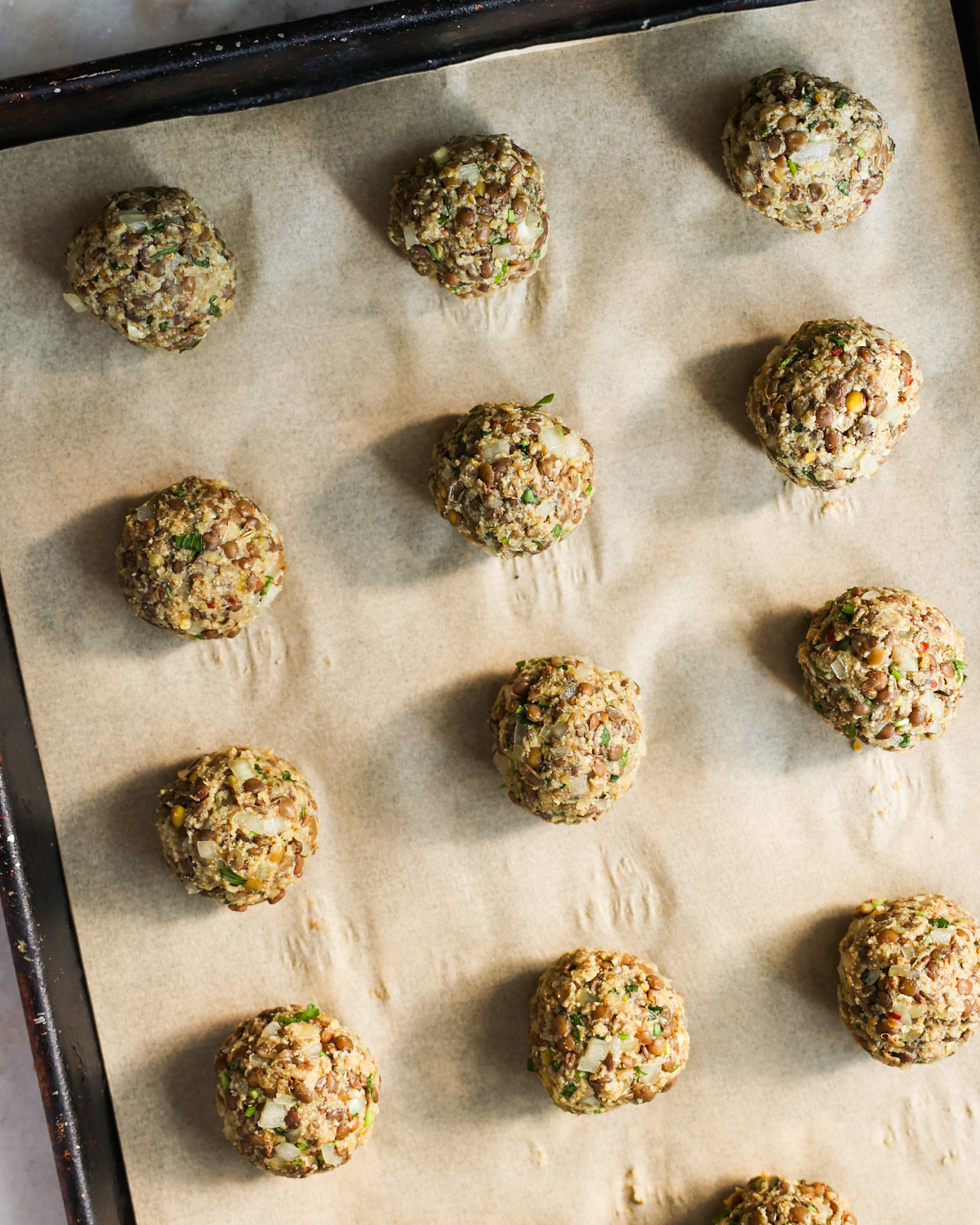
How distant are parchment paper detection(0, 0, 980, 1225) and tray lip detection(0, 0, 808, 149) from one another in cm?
7

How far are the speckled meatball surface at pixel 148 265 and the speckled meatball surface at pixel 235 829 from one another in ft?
3.68

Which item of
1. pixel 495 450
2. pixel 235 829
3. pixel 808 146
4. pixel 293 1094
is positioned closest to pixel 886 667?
pixel 495 450

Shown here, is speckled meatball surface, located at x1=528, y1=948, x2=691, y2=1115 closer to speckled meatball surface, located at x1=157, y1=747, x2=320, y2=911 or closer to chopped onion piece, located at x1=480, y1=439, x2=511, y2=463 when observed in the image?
speckled meatball surface, located at x1=157, y1=747, x2=320, y2=911

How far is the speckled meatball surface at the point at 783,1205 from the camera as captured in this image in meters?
2.75

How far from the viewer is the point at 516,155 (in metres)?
2.78

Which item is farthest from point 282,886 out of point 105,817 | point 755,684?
point 755,684

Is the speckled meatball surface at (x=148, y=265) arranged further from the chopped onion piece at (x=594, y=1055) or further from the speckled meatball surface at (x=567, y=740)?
the chopped onion piece at (x=594, y=1055)

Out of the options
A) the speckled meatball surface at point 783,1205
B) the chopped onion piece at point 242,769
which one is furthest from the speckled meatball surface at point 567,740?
the speckled meatball surface at point 783,1205

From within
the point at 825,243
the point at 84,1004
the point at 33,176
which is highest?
the point at 33,176

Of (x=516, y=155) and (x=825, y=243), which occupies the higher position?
(x=516, y=155)

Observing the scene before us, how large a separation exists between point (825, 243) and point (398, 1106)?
2562mm

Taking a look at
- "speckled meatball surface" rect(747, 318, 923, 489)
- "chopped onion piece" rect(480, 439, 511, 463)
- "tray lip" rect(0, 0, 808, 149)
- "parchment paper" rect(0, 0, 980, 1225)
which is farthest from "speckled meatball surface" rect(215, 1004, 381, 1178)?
"tray lip" rect(0, 0, 808, 149)

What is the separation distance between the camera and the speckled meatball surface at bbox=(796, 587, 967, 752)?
2756 millimetres

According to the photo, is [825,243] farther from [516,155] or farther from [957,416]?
[516,155]
